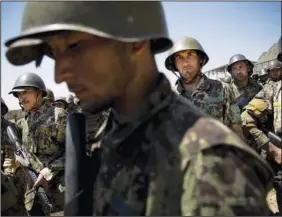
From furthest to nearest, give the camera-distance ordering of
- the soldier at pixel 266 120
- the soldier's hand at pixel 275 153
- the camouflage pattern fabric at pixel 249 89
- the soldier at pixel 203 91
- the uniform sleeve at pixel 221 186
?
the camouflage pattern fabric at pixel 249 89 → the soldier at pixel 203 91 → the soldier at pixel 266 120 → the soldier's hand at pixel 275 153 → the uniform sleeve at pixel 221 186

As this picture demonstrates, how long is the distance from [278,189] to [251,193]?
3965mm

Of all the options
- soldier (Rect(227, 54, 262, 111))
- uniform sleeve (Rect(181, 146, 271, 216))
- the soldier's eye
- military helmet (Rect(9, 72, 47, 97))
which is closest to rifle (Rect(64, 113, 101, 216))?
the soldier's eye

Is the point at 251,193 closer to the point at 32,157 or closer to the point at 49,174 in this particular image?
the point at 49,174

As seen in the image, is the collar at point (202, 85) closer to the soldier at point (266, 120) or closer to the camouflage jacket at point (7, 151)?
the soldier at point (266, 120)

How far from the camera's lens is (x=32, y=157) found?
5.26 metres

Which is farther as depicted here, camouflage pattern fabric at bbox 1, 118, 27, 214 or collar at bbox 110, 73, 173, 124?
camouflage pattern fabric at bbox 1, 118, 27, 214

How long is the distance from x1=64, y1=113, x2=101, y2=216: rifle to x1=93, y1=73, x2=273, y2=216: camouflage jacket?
90 millimetres

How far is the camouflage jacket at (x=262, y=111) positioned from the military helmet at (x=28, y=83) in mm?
3255

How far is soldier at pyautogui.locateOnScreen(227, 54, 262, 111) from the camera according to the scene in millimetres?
7750

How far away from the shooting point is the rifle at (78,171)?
62.3 inches

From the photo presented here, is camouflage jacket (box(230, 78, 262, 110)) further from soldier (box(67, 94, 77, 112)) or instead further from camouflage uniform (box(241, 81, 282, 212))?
soldier (box(67, 94, 77, 112))

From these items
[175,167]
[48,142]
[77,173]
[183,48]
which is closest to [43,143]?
[48,142]

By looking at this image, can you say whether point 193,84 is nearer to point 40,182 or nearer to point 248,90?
point 40,182

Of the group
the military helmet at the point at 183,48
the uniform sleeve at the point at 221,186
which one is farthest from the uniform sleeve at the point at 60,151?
the uniform sleeve at the point at 221,186
